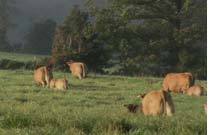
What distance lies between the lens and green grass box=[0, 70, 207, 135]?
6.29m

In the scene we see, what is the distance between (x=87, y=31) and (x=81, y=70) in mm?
15978

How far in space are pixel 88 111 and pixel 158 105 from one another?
167 cm

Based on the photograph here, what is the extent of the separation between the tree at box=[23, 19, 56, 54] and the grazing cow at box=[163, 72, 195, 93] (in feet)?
214

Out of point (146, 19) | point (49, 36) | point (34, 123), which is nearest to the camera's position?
point (34, 123)

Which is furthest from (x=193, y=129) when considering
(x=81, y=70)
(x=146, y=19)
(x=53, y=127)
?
(x=146, y=19)

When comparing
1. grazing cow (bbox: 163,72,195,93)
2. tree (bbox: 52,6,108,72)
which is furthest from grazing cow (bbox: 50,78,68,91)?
tree (bbox: 52,6,108,72)

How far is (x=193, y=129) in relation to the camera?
631 cm

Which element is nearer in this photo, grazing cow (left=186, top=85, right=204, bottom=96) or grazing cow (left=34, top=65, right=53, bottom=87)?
grazing cow (left=186, top=85, right=204, bottom=96)

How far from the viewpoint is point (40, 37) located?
308ft

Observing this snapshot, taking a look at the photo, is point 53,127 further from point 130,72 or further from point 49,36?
point 49,36

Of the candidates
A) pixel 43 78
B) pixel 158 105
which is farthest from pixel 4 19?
pixel 158 105

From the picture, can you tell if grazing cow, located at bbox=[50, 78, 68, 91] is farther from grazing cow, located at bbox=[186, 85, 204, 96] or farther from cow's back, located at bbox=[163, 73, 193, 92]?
grazing cow, located at bbox=[186, 85, 204, 96]

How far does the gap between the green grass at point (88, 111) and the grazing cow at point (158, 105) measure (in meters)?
0.27
